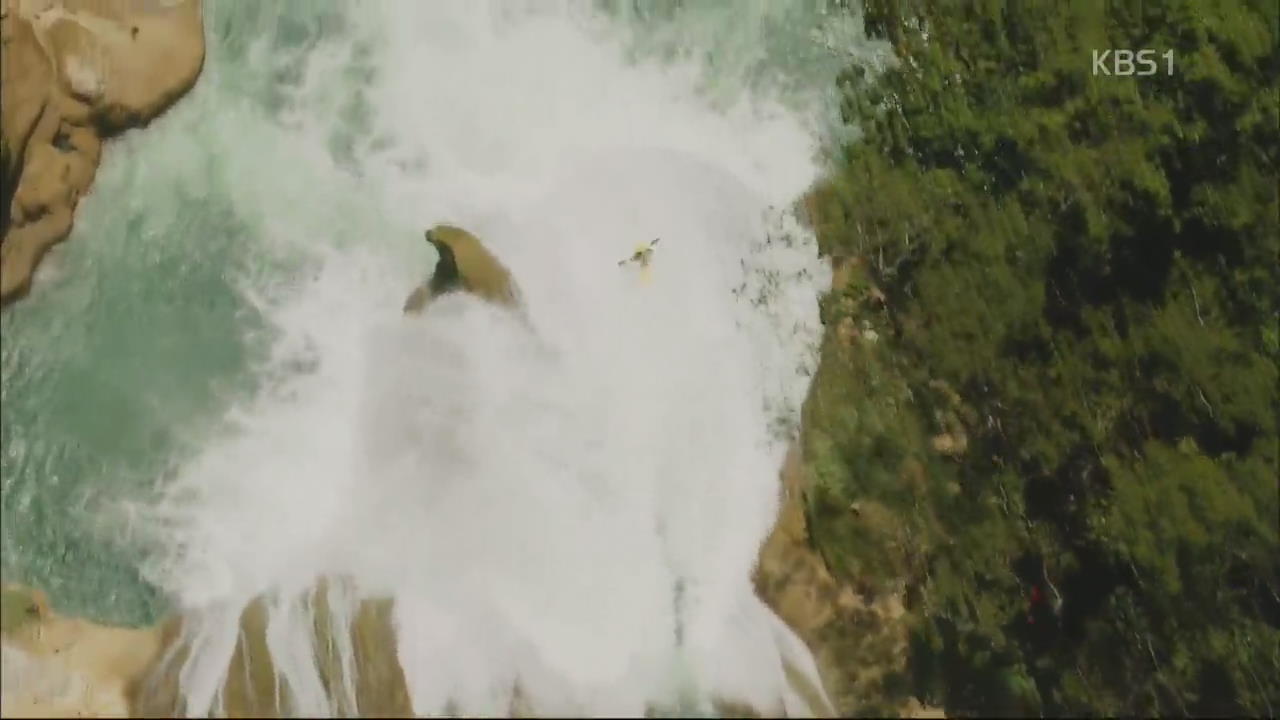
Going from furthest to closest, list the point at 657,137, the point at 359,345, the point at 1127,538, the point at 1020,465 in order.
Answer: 1. the point at 657,137
2. the point at 359,345
3. the point at 1020,465
4. the point at 1127,538

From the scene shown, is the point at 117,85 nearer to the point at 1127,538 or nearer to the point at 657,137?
the point at 657,137

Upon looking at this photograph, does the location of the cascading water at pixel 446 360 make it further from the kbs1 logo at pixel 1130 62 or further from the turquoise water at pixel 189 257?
the kbs1 logo at pixel 1130 62

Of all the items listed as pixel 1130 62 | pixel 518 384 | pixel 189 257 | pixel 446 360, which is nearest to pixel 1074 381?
pixel 1130 62

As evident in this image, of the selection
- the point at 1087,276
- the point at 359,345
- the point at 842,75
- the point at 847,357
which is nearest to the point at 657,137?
the point at 842,75

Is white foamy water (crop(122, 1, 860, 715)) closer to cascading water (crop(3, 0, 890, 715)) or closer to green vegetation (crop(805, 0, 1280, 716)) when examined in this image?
cascading water (crop(3, 0, 890, 715))

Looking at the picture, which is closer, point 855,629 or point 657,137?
point 855,629

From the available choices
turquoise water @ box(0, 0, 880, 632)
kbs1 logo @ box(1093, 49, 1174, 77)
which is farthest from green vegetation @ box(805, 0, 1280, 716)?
turquoise water @ box(0, 0, 880, 632)

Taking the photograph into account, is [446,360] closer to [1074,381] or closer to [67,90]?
[67,90]
